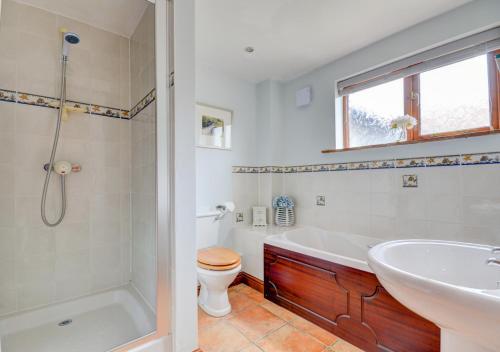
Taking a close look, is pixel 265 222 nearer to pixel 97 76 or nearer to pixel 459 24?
pixel 97 76

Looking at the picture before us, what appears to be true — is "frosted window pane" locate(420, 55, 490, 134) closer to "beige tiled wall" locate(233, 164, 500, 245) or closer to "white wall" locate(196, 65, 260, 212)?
"beige tiled wall" locate(233, 164, 500, 245)

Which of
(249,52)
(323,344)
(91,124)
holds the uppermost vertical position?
(249,52)

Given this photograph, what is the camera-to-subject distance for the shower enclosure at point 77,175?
150 centimetres

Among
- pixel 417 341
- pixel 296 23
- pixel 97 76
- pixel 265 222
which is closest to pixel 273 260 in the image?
pixel 265 222

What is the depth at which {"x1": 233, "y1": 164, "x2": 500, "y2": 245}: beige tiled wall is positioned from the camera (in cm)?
152

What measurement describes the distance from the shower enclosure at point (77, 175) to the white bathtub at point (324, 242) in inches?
41.7

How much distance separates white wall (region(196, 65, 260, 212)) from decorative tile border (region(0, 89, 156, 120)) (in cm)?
70

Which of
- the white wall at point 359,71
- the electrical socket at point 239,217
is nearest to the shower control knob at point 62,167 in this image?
the electrical socket at point 239,217

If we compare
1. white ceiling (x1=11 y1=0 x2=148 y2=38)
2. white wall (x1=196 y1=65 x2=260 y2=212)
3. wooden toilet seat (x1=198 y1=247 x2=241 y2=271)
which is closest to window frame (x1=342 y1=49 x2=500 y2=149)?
white wall (x1=196 y1=65 x2=260 y2=212)

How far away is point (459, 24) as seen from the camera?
1.62 metres

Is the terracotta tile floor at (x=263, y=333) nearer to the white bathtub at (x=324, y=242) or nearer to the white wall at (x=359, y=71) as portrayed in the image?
the white bathtub at (x=324, y=242)

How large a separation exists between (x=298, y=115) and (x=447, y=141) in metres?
1.42

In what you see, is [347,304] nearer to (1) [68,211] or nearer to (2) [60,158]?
(1) [68,211]

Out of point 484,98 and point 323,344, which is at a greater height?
point 484,98
